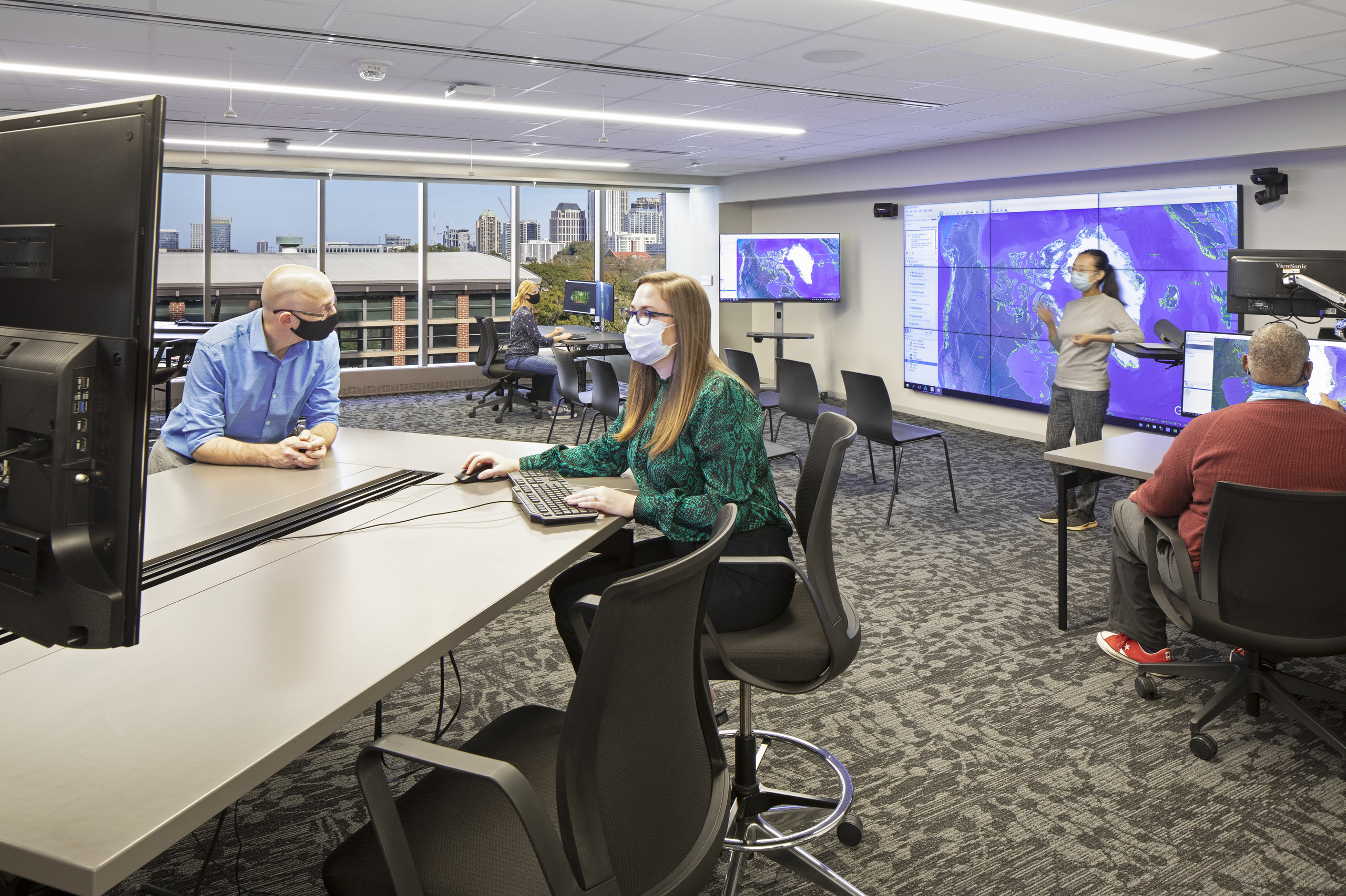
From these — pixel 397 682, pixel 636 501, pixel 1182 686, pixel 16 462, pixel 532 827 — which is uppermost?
pixel 16 462

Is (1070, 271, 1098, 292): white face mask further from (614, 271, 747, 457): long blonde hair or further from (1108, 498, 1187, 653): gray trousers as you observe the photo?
(614, 271, 747, 457): long blonde hair

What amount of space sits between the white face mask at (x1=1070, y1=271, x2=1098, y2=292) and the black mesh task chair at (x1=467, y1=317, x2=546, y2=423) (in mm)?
4738

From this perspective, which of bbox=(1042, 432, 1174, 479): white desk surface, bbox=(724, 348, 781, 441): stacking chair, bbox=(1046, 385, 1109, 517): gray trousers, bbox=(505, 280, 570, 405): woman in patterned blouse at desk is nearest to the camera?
bbox=(1042, 432, 1174, 479): white desk surface

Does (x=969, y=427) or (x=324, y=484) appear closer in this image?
(x=324, y=484)

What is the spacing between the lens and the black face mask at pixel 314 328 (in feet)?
8.84

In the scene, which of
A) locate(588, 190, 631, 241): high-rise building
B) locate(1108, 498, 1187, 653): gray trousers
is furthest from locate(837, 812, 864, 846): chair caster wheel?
locate(588, 190, 631, 241): high-rise building

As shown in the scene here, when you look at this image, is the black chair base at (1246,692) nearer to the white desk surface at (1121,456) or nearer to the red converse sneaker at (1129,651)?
the red converse sneaker at (1129,651)

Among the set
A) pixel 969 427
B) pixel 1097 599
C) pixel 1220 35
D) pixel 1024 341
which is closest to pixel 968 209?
pixel 1024 341

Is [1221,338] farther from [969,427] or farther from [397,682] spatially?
[969,427]

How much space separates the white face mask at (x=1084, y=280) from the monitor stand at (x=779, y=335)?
3786 millimetres

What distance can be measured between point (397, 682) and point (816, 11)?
3596 millimetres

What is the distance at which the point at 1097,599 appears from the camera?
→ 3.85m

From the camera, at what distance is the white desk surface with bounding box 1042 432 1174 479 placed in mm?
3299

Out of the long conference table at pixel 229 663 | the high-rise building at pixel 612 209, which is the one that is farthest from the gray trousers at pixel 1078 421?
the high-rise building at pixel 612 209
